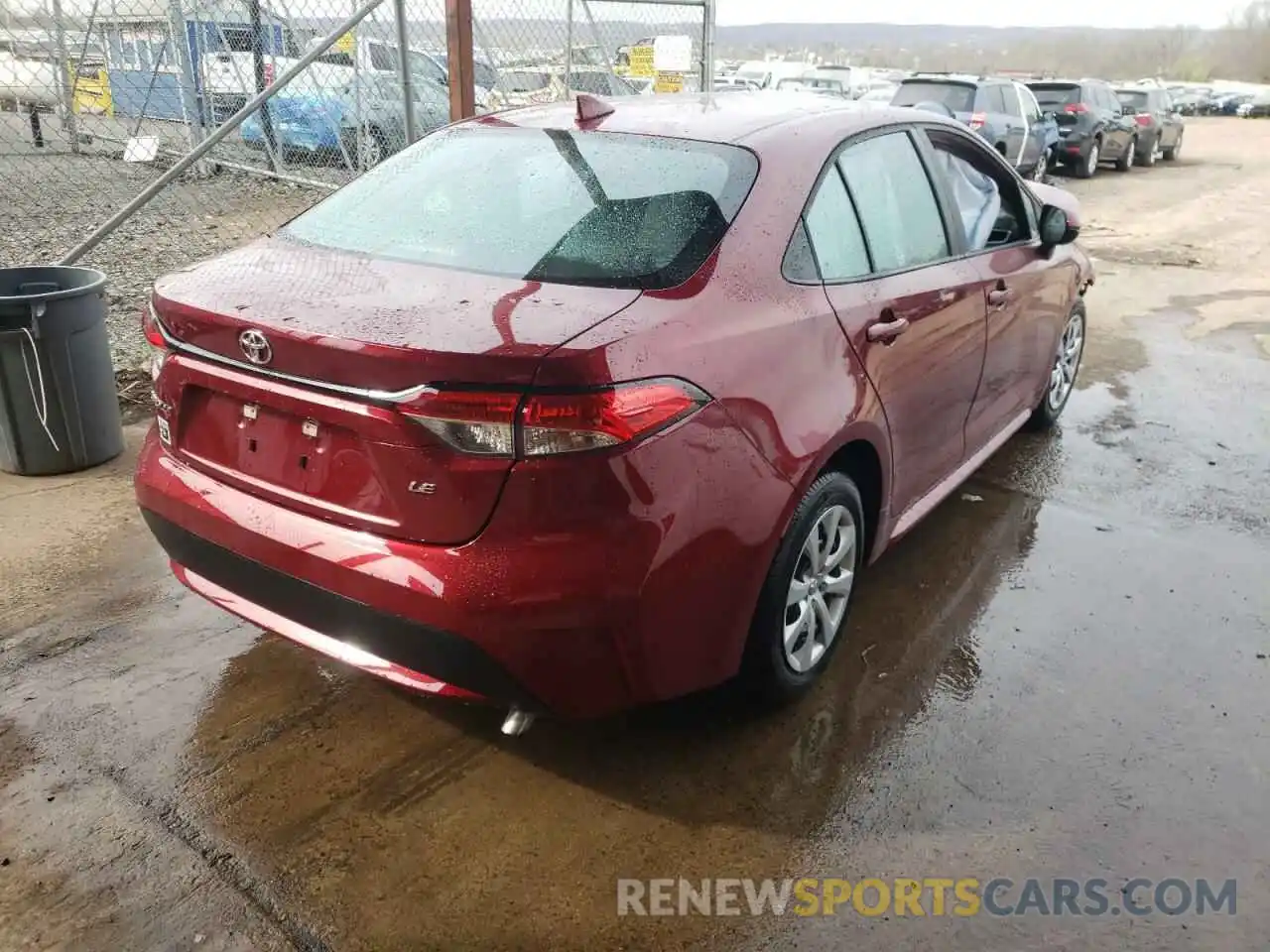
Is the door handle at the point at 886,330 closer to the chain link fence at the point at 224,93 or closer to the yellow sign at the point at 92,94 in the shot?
the chain link fence at the point at 224,93

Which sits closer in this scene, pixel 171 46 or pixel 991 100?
pixel 171 46

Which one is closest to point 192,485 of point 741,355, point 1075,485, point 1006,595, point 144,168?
point 741,355

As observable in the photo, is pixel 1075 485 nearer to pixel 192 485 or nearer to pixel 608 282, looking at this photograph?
pixel 608 282

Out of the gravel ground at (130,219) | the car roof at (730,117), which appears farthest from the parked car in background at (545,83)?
the car roof at (730,117)

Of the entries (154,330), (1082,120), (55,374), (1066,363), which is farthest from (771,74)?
(154,330)

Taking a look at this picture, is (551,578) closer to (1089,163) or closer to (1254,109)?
(1089,163)

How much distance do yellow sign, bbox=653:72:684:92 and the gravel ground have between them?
3336mm

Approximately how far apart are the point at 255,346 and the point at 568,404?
77 cm

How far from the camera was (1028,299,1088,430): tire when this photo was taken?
5.33 meters

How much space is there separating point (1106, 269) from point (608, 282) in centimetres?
931

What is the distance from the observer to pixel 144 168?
11.7 metres

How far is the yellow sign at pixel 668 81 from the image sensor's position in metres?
8.85

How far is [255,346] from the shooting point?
2.35 metres

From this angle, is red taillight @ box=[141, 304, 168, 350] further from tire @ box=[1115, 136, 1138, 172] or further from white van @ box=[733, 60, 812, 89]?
white van @ box=[733, 60, 812, 89]
